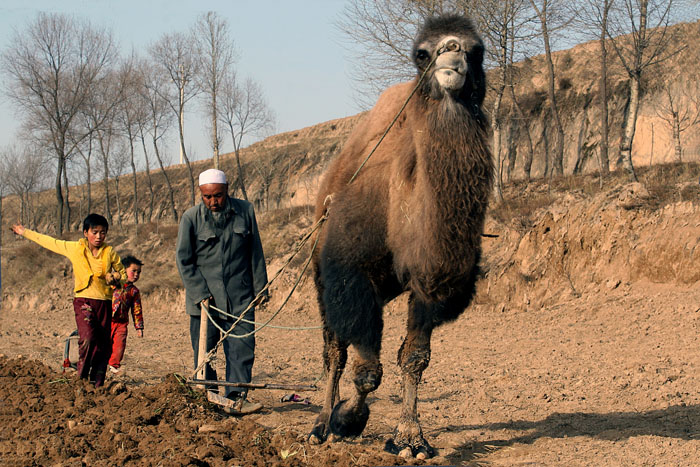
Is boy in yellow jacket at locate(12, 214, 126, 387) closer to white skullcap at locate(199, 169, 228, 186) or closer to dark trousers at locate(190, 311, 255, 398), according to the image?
dark trousers at locate(190, 311, 255, 398)

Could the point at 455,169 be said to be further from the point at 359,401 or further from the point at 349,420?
the point at 349,420

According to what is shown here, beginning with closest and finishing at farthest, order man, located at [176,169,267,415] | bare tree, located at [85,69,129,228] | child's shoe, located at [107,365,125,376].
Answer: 1. man, located at [176,169,267,415]
2. child's shoe, located at [107,365,125,376]
3. bare tree, located at [85,69,129,228]

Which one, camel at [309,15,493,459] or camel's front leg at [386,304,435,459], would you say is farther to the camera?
camel's front leg at [386,304,435,459]

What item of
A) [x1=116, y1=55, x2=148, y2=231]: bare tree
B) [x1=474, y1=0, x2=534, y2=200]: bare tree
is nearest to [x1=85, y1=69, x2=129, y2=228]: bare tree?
[x1=116, y1=55, x2=148, y2=231]: bare tree

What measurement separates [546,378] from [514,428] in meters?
2.19

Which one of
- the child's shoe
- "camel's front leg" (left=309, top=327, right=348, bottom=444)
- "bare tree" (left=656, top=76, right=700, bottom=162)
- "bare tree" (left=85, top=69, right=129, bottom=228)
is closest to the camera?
"camel's front leg" (left=309, top=327, right=348, bottom=444)

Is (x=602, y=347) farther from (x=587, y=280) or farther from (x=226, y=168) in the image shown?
(x=226, y=168)

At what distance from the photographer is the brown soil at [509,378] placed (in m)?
4.86

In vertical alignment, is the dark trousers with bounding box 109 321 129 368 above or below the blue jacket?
below

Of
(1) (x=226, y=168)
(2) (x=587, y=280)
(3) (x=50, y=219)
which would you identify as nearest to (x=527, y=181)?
(2) (x=587, y=280)

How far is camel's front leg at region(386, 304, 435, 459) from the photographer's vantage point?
4.95m

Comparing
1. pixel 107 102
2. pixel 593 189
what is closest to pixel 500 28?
pixel 593 189

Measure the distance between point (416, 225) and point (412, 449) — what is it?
5.34ft

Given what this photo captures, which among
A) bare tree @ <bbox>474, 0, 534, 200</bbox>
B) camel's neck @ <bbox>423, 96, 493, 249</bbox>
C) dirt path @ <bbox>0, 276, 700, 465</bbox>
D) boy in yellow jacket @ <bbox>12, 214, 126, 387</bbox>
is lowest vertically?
dirt path @ <bbox>0, 276, 700, 465</bbox>
